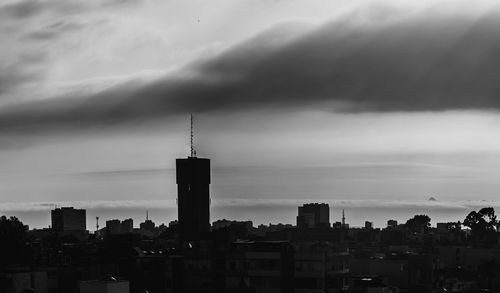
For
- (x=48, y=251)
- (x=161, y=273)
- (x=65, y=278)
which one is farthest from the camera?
(x=48, y=251)

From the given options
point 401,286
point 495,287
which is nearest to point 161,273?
point 401,286

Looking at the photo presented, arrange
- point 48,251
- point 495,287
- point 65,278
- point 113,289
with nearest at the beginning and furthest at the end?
point 113,289
point 65,278
point 48,251
point 495,287

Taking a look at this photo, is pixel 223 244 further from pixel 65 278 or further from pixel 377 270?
pixel 377 270

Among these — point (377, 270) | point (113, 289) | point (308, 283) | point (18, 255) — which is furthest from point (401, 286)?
point (113, 289)

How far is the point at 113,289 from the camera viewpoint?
9019 cm

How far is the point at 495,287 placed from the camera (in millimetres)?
A: 171750

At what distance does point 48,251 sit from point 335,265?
47246mm

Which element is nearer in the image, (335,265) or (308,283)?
(308,283)

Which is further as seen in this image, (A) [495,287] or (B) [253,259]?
(A) [495,287]

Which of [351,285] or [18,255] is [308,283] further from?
[18,255]

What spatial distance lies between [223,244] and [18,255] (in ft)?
128

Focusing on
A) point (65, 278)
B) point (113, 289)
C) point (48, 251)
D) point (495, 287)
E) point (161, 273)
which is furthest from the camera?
point (495, 287)

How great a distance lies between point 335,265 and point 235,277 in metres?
14.7

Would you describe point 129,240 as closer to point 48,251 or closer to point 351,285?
point 48,251
